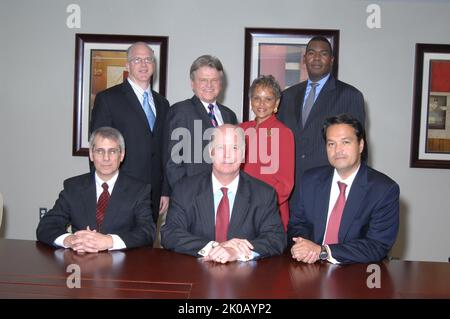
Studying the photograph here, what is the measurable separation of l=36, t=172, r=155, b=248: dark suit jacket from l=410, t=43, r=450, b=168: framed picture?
2892 millimetres

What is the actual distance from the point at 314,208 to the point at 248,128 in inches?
32.7

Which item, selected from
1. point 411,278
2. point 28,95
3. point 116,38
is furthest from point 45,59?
point 411,278

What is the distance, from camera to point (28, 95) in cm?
454

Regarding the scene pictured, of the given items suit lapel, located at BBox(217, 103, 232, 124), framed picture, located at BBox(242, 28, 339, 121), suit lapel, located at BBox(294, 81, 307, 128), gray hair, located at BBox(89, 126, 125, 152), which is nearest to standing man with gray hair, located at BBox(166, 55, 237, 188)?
suit lapel, located at BBox(217, 103, 232, 124)

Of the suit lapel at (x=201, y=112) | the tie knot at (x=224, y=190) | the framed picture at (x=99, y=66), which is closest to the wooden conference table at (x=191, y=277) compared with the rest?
the tie knot at (x=224, y=190)

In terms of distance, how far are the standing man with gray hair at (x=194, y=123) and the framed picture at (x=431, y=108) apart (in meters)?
2.23

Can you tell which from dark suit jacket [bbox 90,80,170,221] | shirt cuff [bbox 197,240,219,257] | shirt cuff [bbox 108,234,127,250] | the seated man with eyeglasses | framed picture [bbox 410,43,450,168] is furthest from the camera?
framed picture [bbox 410,43,450,168]

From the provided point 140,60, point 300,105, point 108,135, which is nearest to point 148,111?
point 140,60

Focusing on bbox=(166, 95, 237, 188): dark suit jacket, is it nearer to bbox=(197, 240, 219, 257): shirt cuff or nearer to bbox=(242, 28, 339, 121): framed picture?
bbox=(197, 240, 219, 257): shirt cuff

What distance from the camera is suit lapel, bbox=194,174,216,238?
2287 mm

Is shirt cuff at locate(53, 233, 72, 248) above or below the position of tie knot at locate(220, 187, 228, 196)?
below

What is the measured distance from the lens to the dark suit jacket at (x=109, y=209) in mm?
2455
